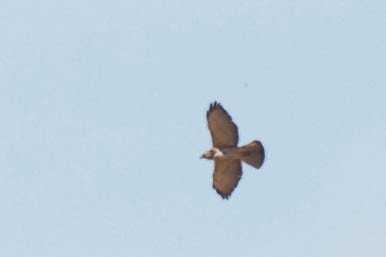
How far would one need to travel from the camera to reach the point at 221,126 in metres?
33.6

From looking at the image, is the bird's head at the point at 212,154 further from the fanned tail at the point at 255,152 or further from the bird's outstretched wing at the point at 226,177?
the fanned tail at the point at 255,152

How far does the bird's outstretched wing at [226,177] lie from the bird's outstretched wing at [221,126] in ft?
4.12

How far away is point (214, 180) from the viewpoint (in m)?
35.3

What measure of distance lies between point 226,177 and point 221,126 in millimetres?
2186

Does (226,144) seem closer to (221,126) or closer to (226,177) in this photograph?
(221,126)

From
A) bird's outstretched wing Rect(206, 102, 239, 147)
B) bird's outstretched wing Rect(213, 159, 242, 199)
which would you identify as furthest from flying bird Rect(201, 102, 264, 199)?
bird's outstretched wing Rect(213, 159, 242, 199)

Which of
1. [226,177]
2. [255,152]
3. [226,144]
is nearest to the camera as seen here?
[255,152]

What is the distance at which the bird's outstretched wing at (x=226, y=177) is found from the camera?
34938 mm

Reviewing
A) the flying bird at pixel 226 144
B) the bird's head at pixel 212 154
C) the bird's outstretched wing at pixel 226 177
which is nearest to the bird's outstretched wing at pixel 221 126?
the flying bird at pixel 226 144

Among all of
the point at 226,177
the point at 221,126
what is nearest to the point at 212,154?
the point at 221,126

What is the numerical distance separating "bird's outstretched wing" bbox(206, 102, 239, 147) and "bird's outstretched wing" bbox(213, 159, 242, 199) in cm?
126

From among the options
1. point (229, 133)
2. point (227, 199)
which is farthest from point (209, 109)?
point (227, 199)

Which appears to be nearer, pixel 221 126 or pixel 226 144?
pixel 221 126

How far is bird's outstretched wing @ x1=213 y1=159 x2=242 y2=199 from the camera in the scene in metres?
34.9
